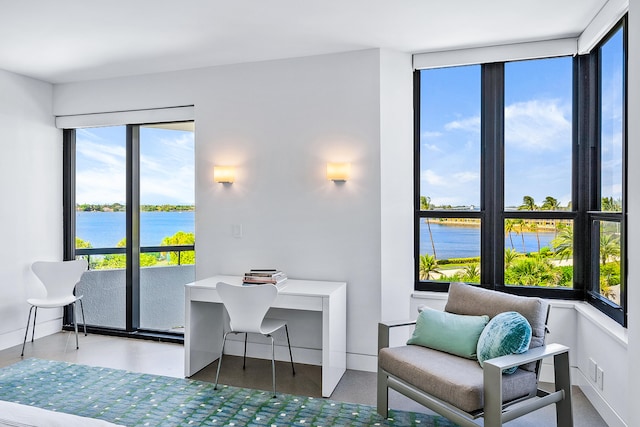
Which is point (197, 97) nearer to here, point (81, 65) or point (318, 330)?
point (81, 65)

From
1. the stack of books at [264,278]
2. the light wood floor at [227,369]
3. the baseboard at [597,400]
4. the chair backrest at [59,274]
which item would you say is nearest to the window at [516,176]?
the baseboard at [597,400]

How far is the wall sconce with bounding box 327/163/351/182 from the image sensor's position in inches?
136

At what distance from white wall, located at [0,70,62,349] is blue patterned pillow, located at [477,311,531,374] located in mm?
4090

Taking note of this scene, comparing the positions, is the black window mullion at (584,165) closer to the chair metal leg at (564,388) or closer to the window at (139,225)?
the chair metal leg at (564,388)

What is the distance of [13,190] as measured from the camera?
4.09 meters

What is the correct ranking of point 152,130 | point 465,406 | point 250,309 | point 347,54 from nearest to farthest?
1. point 465,406
2. point 250,309
3. point 347,54
4. point 152,130

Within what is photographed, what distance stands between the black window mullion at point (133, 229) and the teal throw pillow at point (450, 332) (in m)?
2.88

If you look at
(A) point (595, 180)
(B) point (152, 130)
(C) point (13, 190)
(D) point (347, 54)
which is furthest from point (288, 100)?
(C) point (13, 190)

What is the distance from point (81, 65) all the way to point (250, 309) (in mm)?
2731

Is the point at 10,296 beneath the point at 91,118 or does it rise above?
beneath

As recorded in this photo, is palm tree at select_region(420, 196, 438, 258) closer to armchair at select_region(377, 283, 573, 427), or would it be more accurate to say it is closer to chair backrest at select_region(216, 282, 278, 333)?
armchair at select_region(377, 283, 573, 427)

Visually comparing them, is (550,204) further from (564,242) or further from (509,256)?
(509,256)

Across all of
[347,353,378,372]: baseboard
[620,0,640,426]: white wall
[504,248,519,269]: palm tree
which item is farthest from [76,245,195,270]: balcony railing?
[620,0,640,426]: white wall

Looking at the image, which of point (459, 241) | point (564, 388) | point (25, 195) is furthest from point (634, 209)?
point (25, 195)
